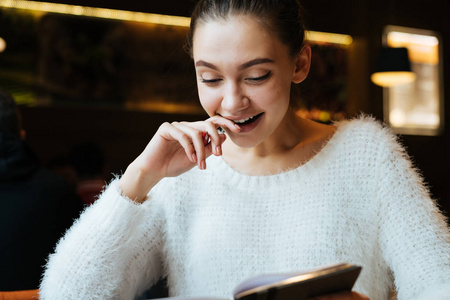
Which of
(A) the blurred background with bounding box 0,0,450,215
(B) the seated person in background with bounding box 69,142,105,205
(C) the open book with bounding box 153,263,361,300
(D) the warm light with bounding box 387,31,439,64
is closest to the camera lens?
(C) the open book with bounding box 153,263,361,300

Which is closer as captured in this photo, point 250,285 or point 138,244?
point 250,285

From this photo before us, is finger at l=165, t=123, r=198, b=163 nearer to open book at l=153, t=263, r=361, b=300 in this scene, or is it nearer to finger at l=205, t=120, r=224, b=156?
finger at l=205, t=120, r=224, b=156

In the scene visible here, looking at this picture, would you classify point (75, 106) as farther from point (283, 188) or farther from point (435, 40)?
point (435, 40)

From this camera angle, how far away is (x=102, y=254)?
4.57 ft

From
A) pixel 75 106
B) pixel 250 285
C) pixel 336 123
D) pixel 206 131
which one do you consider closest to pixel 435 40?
pixel 75 106

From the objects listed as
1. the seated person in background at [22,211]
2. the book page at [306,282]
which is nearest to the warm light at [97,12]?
the seated person in background at [22,211]

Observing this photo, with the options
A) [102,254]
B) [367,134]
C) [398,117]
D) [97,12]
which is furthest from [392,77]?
[102,254]

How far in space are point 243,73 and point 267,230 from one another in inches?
18.2

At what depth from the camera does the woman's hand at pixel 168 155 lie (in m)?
1.38

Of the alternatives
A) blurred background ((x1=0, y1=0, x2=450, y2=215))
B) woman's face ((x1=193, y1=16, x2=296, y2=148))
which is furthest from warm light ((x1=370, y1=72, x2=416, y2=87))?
woman's face ((x1=193, y1=16, x2=296, y2=148))

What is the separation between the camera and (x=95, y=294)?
1.38m

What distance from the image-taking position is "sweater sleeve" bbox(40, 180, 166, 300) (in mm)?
1372

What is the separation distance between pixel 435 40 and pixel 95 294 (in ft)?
21.8

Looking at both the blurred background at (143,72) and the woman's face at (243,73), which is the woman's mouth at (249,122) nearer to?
the woman's face at (243,73)
